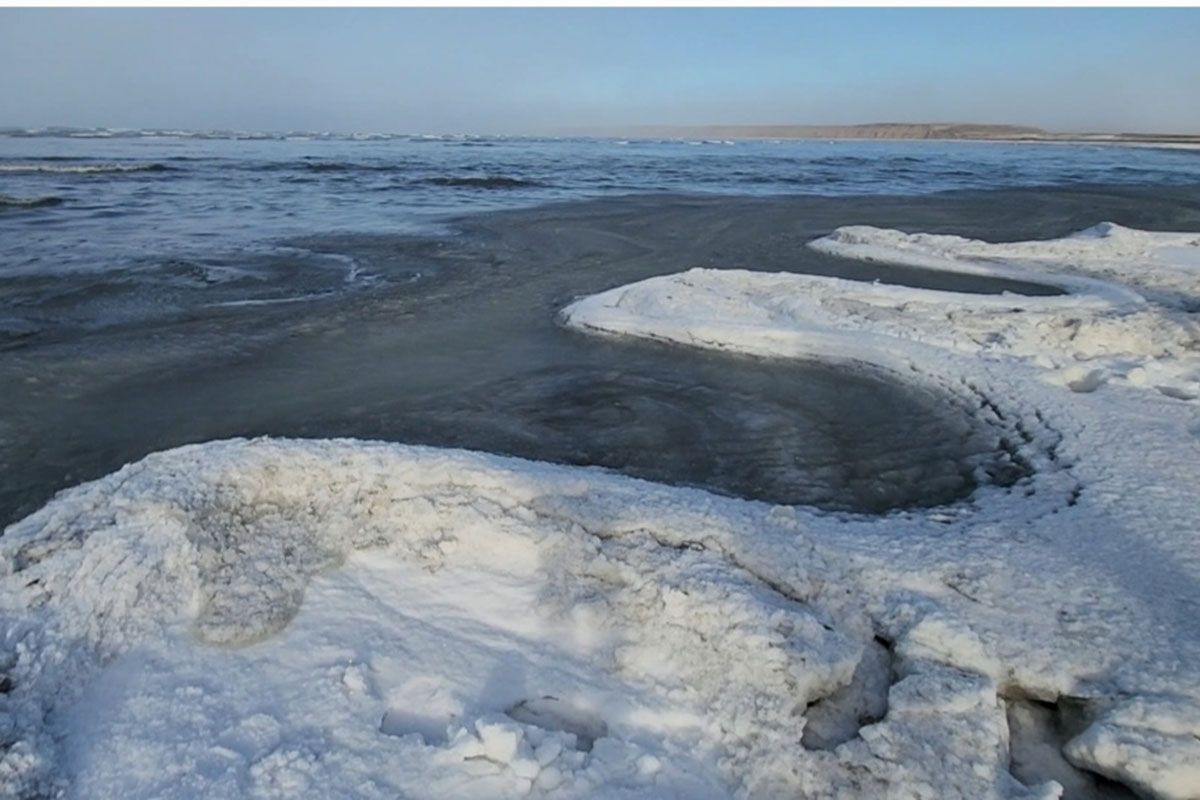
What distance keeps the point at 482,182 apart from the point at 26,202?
1130 cm

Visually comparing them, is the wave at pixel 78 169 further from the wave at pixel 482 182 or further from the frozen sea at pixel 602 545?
the frozen sea at pixel 602 545

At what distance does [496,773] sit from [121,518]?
2.05 m

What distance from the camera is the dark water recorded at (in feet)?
13.6

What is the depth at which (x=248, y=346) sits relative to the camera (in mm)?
5996

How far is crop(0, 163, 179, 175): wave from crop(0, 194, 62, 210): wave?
8377 mm

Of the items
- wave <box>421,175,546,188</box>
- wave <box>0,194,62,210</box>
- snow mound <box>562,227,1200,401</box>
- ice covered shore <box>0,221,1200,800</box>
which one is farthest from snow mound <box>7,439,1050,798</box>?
wave <box>421,175,546,188</box>

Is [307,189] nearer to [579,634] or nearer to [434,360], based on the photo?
[434,360]

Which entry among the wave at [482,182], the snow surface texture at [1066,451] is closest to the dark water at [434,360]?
the snow surface texture at [1066,451]

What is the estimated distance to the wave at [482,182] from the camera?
862 inches

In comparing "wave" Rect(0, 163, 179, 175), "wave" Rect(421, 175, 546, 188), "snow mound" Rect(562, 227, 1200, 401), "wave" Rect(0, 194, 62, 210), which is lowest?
"snow mound" Rect(562, 227, 1200, 401)

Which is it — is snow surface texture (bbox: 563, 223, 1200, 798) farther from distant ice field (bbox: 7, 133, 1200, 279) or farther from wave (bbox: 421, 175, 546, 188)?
wave (bbox: 421, 175, 546, 188)

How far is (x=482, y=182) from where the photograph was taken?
73.4 ft

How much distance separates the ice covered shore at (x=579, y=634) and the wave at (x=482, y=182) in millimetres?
19311

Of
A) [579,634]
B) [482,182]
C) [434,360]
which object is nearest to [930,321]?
[434,360]
